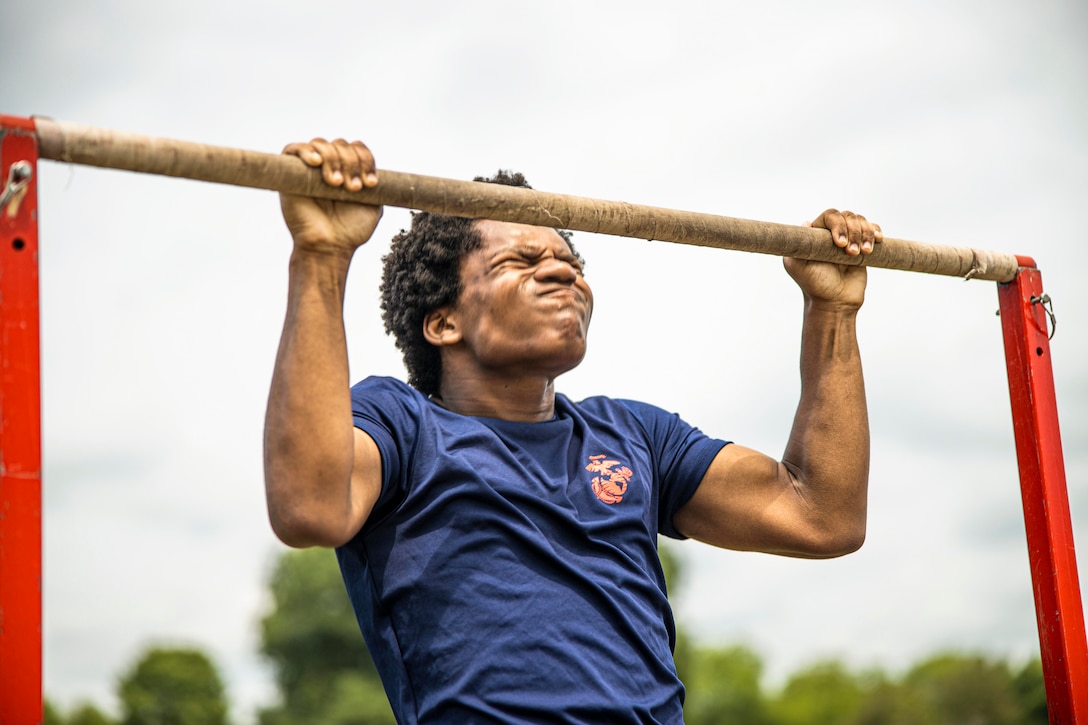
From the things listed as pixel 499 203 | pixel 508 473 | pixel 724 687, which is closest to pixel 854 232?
pixel 499 203

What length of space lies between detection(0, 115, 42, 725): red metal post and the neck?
4.52ft

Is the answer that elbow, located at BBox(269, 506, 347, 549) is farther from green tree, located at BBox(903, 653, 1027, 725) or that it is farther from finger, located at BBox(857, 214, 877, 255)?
green tree, located at BBox(903, 653, 1027, 725)

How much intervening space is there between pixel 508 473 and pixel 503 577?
0.31 metres

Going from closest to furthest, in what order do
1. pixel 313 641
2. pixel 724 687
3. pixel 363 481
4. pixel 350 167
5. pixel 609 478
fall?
1. pixel 350 167
2. pixel 363 481
3. pixel 609 478
4. pixel 313 641
5. pixel 724 687

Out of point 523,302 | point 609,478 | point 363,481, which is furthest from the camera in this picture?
point 523,302

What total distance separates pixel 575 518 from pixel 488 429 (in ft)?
1.21

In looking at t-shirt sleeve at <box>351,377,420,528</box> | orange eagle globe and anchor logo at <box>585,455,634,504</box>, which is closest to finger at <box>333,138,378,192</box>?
t-shirt sleeve at <box>351,377,420,528</box>

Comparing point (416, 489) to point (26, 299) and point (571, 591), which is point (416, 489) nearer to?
point (571, 591)

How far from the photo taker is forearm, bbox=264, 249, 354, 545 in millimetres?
2684

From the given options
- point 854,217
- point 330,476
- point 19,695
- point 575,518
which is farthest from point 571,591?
point 854,217

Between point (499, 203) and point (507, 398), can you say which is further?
point (507, 398)

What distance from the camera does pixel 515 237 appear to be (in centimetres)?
361

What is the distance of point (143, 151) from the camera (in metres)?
2.59

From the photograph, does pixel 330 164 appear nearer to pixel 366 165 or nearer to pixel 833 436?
pixel 366 165
